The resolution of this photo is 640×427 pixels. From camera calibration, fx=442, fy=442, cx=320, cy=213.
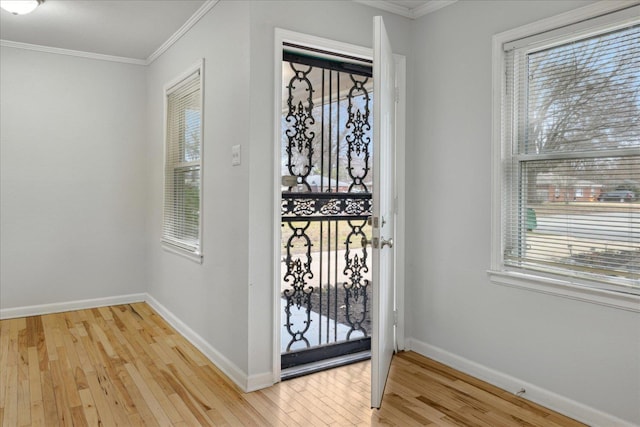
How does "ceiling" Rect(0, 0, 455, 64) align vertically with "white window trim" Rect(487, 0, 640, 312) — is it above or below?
above

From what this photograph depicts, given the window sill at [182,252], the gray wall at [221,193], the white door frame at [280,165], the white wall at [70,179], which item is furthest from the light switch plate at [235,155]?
the white wall at [70,179]

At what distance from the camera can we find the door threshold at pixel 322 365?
2816 mm

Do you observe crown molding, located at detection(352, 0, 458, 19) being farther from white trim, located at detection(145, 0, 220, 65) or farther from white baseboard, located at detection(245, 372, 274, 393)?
white baseboard, located at detection(245, 372, 274, 393)

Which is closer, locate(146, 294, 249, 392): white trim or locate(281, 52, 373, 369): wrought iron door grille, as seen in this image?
locate(146, 294, 249, 392): white trim

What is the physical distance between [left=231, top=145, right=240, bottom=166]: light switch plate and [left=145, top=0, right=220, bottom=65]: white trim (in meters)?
1.06

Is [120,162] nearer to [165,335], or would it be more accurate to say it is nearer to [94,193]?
[94,193]

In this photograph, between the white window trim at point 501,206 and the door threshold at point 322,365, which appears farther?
the door threshold at point 322,365

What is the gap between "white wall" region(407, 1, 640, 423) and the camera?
7.21 feet

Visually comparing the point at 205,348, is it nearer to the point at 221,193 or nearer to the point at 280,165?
the point at 221,193

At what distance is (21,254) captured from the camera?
4109 mm

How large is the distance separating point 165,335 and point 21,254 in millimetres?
1717

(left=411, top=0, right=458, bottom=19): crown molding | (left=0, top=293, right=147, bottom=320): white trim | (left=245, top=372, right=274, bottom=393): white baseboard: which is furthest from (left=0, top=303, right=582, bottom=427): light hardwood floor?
(left=411, top=0, right=458, bottom=19): crown molding

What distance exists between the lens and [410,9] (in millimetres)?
3145

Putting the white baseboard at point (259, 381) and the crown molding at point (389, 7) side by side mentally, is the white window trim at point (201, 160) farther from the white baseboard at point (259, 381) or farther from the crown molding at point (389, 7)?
the crown molding at point (389, 7)
